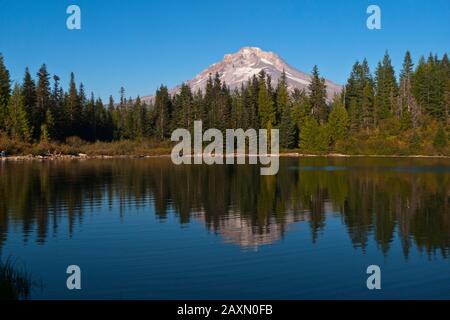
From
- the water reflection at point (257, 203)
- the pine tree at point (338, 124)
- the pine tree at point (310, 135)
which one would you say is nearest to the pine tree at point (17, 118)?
the water reflection at point (257, 203)

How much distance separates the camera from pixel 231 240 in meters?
25.4

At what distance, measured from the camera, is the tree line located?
12281 cm

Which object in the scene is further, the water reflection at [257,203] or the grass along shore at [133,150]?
the grass along shore at [133,150]

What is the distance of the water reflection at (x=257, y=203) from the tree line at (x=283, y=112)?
6627 centimetres

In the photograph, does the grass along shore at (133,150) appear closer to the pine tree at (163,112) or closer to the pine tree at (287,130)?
the pine tree at (287,130)

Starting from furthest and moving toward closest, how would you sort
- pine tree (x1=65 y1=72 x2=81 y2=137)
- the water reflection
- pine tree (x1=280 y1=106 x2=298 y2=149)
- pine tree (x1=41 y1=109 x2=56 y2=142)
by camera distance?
1. pine tree (x1=280 y1=106 x2=298 y2=149)
2. pine tree (x1=65 y1=72 x2=81 y2=137)
3. pine tree (x1=41 y1=109 x2=56 y2=142)
4. the water reflection

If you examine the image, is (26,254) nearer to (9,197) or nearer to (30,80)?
(9,197)

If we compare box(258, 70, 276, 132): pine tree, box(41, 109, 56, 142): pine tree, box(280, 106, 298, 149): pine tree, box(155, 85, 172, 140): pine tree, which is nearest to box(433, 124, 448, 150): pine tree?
box(280, 106, 298, 149): pine tree

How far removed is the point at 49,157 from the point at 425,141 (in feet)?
293

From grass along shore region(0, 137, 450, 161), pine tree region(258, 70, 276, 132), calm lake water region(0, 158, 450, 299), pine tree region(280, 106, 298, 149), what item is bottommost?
calm lake water region(0, 158, 450, 299)

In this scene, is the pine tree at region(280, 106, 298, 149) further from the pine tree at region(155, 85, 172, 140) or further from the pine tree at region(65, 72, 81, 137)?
the pine tree at region(65, 72, 81, 137)

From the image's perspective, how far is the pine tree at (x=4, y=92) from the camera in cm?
11581

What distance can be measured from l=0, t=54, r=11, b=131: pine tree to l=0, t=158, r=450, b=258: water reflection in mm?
62025

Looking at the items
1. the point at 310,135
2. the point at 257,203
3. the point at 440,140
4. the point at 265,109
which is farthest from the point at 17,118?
the point at 440,140
